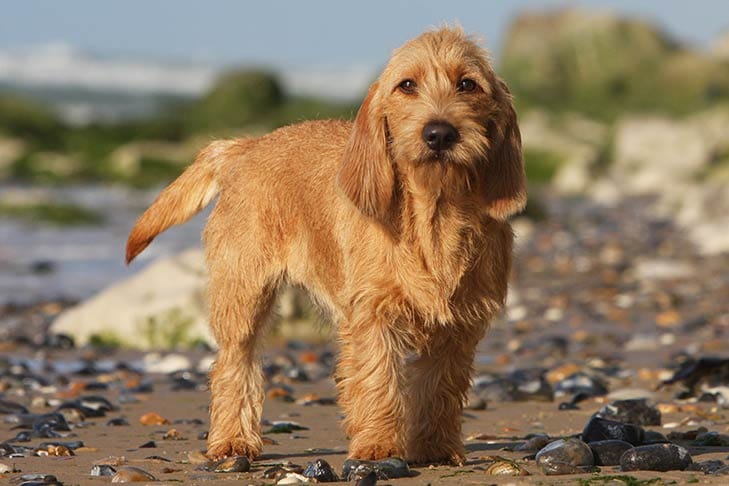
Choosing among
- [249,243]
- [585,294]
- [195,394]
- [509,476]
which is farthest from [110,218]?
[509,476]

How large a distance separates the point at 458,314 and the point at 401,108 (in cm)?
100

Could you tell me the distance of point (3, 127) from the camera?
46.2 m

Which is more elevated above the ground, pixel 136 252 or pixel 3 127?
pixel 3 127

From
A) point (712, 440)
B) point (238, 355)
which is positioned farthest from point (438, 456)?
point (712, 440)

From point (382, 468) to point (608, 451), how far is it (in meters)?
1.06

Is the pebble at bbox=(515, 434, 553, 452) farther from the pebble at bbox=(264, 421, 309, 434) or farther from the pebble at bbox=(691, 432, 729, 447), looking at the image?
the pebble at bbox=(264, 421, 309, 434)

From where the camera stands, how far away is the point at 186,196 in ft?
24.7

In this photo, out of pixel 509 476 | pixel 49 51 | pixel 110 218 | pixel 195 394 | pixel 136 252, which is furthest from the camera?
pixel 49 51

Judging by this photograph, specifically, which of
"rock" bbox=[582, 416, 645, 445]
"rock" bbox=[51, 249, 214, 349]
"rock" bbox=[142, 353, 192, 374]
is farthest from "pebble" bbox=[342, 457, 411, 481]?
"rock" bbox=[51, 249, 214, 349]

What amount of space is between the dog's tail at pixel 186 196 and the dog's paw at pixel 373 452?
2.17 m

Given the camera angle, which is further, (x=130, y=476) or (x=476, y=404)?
(x=476, y=404)

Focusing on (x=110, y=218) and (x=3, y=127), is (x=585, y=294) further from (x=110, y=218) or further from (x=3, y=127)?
(x=3, y=127)

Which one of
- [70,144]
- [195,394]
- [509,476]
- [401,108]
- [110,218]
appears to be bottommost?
[509,476]

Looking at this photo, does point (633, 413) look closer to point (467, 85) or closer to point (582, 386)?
point (582, 386)
